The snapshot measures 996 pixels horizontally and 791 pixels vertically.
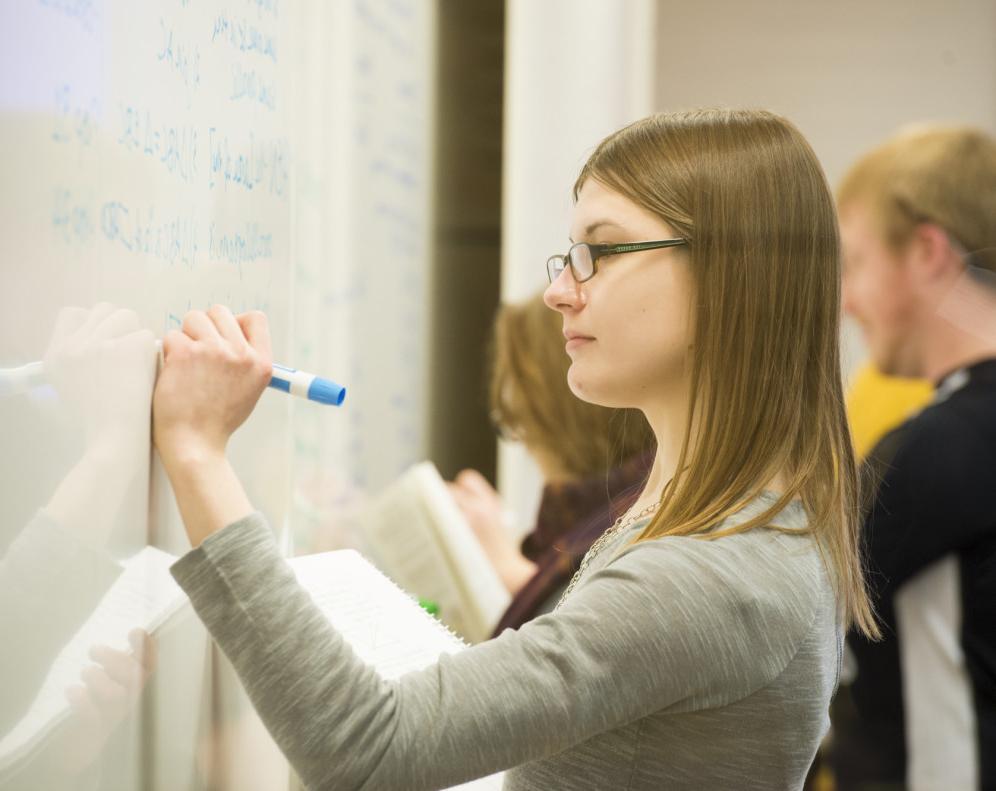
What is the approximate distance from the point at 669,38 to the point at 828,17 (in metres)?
0.44

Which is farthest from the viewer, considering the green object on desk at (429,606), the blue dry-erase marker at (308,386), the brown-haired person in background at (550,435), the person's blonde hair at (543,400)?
the person's blonde hair at (543,400)

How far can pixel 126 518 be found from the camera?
67 centimetres

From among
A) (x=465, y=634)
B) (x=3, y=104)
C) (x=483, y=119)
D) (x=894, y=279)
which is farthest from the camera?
(x=483, y=119)

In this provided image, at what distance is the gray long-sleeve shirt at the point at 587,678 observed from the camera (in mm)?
571

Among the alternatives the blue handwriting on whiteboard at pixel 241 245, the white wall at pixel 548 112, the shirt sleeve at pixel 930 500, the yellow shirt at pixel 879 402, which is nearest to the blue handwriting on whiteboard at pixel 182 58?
the blue handwriting on whiteboard at pixel 241 245

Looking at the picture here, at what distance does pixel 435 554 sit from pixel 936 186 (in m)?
0.93

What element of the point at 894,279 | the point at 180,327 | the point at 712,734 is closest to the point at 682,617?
the point at 712,734

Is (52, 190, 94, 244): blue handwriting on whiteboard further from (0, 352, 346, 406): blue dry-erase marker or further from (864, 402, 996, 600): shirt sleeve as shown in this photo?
(864, 402, 996, 600): shirt sleeve

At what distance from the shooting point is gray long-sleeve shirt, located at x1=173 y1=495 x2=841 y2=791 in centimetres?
57

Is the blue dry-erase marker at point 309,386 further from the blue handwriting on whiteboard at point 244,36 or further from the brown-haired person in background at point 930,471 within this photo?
the brown-haired person in background at point 930,471

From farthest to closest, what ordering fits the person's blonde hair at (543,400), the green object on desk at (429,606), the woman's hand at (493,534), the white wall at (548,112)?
the white wall at (548,112) → the woman's hand at (493,534) → the person's blonde hair at (543,400) → the green object on desk at (429,606)

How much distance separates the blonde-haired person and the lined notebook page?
0.12m

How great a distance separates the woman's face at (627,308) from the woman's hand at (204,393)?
225 millimetres

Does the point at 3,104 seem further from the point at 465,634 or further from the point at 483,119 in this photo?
the point at 483,119
